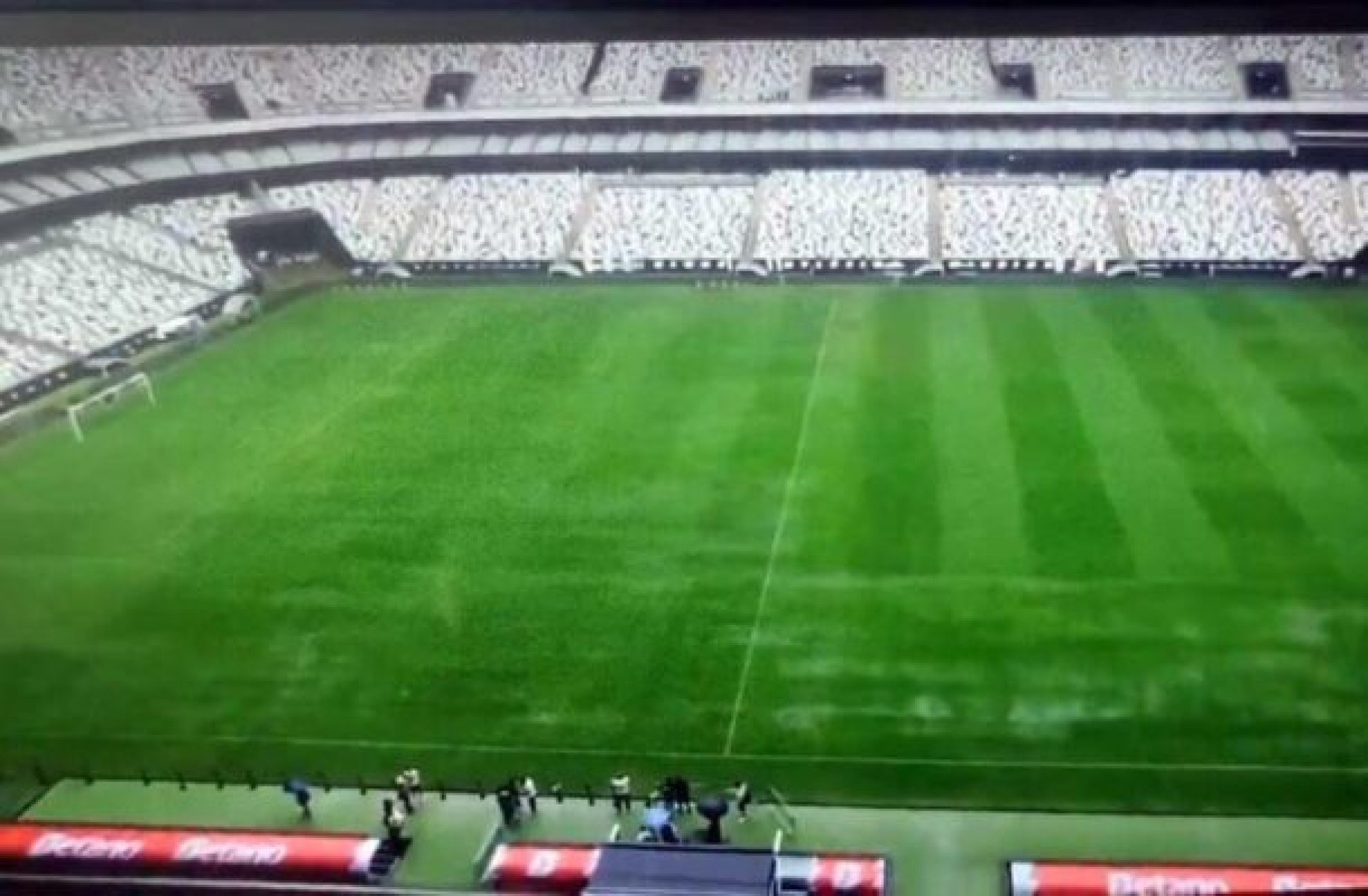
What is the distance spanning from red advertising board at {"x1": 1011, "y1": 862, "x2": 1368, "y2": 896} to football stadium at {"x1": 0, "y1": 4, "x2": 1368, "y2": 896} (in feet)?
0.06

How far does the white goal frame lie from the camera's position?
7094mm

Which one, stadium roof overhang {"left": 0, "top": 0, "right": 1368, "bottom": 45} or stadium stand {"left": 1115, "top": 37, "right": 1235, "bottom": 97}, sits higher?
stadium stand {"left": 1115, "top": 37, "right": 1235, "bottom": 97}

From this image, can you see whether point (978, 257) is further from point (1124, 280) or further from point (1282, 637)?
point (1282, 637)

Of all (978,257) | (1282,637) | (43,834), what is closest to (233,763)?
(43,834)

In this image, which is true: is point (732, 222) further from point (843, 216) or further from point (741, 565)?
point (741, 565)

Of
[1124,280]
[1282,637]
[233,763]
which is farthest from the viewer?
[1124,280]

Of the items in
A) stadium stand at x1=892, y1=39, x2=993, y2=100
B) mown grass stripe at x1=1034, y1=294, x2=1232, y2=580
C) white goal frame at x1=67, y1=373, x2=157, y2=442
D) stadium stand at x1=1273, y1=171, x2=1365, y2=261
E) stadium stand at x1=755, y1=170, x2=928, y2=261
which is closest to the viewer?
mown grass stripe at x1=1034, y1=294, x2=1232, y2=580

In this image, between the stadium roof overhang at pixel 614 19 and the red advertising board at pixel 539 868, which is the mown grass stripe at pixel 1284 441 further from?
the stadium roof overhang at pixel 614 19

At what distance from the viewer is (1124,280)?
→ 9.32 m

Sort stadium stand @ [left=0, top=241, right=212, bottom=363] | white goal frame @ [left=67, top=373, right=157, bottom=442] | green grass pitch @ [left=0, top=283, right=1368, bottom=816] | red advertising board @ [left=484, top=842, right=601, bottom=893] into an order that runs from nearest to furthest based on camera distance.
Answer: red advertising board @ [left=484, top=842, right=601, bottom=893]
green grass pitch @ [left=0, top=283, right=1368, bottom=816]
white goal frame @ [left=67, top=373, right=157, bottom=442]
stadium stand @ [left=0, top=241, right=212, bottom=363]

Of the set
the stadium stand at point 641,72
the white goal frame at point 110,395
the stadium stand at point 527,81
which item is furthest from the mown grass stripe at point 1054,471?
the white goal frame at point 110,395

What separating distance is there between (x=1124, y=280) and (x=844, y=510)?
14.6 feet

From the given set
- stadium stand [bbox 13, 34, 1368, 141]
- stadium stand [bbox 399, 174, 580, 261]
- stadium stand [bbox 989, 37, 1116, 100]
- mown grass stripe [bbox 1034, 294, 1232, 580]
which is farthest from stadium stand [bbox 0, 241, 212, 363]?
stadium stand [bbox 989, 37, 1116, 100]

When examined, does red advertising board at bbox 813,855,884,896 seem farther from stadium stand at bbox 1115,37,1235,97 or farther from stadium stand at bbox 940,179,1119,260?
stadium stand at bbox 1115,37,1235,97
